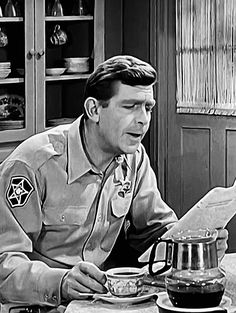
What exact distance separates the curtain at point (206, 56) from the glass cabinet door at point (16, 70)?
995 mm

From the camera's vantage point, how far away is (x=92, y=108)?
2430 mm

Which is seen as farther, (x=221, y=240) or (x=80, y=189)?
(x=80, y=189)

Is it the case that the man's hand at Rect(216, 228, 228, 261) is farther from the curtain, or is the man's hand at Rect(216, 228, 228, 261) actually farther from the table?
the curtain

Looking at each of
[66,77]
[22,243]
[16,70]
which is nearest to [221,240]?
[22,243]

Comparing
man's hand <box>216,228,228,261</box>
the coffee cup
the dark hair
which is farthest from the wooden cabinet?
the coffee cup

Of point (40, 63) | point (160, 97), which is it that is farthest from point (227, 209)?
point (160, 97)

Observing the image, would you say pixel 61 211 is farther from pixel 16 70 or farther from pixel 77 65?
pixel 77 65

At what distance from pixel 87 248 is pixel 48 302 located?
0.33 metres

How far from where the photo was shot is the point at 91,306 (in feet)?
6.59

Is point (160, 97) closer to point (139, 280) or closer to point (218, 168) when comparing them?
point (218, 168)

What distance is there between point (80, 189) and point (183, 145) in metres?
2.71

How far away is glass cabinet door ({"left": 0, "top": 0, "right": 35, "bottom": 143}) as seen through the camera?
14.7 feet

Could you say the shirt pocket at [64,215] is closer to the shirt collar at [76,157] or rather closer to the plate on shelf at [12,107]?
the shirt collar at [76,157]

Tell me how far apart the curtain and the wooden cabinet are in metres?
0.56
